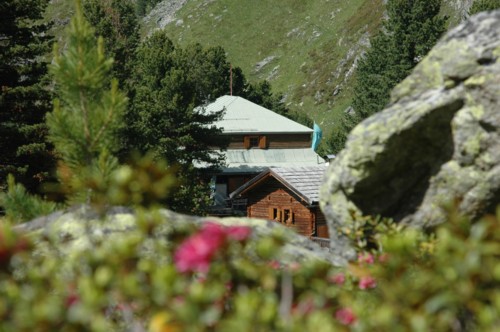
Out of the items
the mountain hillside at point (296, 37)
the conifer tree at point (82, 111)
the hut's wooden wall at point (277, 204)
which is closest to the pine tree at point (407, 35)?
the hut's wooden wall at point (277, 204)

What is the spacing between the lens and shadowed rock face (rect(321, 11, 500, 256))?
6609 mm

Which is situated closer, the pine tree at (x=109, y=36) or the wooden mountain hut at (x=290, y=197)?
the wooden mountain hut at (x=290, y=197)

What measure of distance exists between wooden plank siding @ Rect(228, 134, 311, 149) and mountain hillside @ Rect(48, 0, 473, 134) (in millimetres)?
34435

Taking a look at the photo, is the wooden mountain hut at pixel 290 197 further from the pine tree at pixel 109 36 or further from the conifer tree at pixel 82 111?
the conifer tree at pixel 82 111

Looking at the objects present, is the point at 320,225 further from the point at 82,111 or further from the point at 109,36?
the point at 82,111

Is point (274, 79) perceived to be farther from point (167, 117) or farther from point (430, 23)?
point (167, 117)

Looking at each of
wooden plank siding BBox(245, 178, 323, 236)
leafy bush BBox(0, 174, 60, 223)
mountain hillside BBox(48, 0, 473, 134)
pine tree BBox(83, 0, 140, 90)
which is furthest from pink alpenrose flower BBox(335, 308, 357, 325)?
mountain hillside BBox(48, 0, 473, 134)

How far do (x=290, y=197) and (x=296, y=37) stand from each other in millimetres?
105440

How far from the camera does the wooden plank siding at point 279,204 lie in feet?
104

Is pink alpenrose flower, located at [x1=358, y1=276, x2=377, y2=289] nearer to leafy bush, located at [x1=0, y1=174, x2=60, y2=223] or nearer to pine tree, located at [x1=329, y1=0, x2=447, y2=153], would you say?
leafy bush, located at [x1=0, y1=174, x2=60, y2=223]

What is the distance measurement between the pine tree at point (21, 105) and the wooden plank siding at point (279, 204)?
40.0ft

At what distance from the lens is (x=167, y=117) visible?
118 ft

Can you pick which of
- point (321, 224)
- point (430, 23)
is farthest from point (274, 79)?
point (321, 224)

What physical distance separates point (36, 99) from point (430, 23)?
34.4 metres
